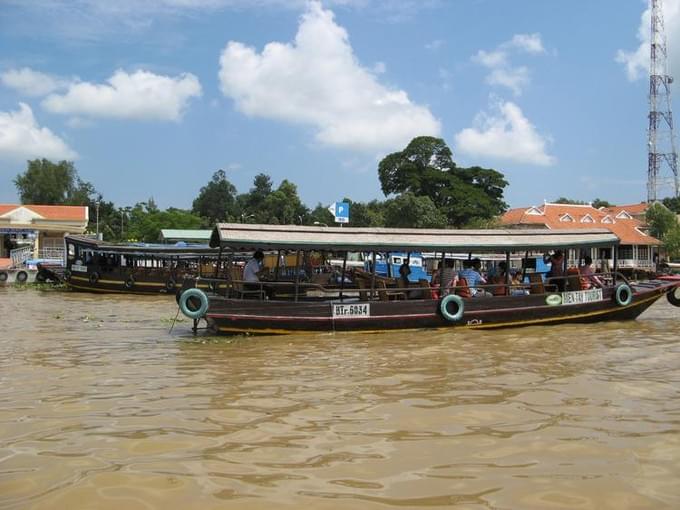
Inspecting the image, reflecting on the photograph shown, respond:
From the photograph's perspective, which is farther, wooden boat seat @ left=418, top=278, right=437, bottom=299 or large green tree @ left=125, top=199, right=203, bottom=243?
large green tree @ left=125, top=199, right=203, bottom=243

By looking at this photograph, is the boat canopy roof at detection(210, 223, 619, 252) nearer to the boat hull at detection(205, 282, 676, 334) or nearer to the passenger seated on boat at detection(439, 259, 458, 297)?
the passenger seated on boat at detection(439, 259, 458, 297)

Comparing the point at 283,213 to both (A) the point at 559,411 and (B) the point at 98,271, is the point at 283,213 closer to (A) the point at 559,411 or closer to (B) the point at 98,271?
(B) the point at 98,271

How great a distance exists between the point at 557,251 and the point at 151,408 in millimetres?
8696

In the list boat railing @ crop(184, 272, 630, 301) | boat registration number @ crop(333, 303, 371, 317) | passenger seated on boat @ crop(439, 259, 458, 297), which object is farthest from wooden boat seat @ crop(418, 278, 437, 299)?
boat registration number @ crop(333, 303, 371, 317)

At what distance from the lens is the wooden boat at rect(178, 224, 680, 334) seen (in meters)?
9.67

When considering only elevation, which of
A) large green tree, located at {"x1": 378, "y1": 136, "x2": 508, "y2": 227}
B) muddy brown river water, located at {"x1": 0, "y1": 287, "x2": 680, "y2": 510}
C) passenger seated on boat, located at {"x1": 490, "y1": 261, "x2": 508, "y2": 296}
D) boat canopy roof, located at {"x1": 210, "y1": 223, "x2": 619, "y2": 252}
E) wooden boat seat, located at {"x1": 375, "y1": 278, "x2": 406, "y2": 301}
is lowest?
muddy brown river water, located at {"x1": 0, "y1": 287, "x2": 680, "y2": 510}

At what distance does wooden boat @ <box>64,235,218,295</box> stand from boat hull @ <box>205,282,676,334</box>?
11.6 meters

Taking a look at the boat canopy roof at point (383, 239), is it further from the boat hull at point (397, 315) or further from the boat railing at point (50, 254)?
the boat railing at point (50, 254)

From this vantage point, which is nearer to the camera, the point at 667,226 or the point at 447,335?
the point at 447,335

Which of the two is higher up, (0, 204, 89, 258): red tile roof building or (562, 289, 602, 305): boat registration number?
(0, 204, 89, 258): red tile roof building

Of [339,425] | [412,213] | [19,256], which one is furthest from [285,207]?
[339,425]

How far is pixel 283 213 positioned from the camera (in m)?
56.9

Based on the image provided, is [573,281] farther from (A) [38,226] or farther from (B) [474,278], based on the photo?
(A) [38,226]

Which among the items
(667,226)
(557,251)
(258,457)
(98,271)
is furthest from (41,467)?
(667,226)
